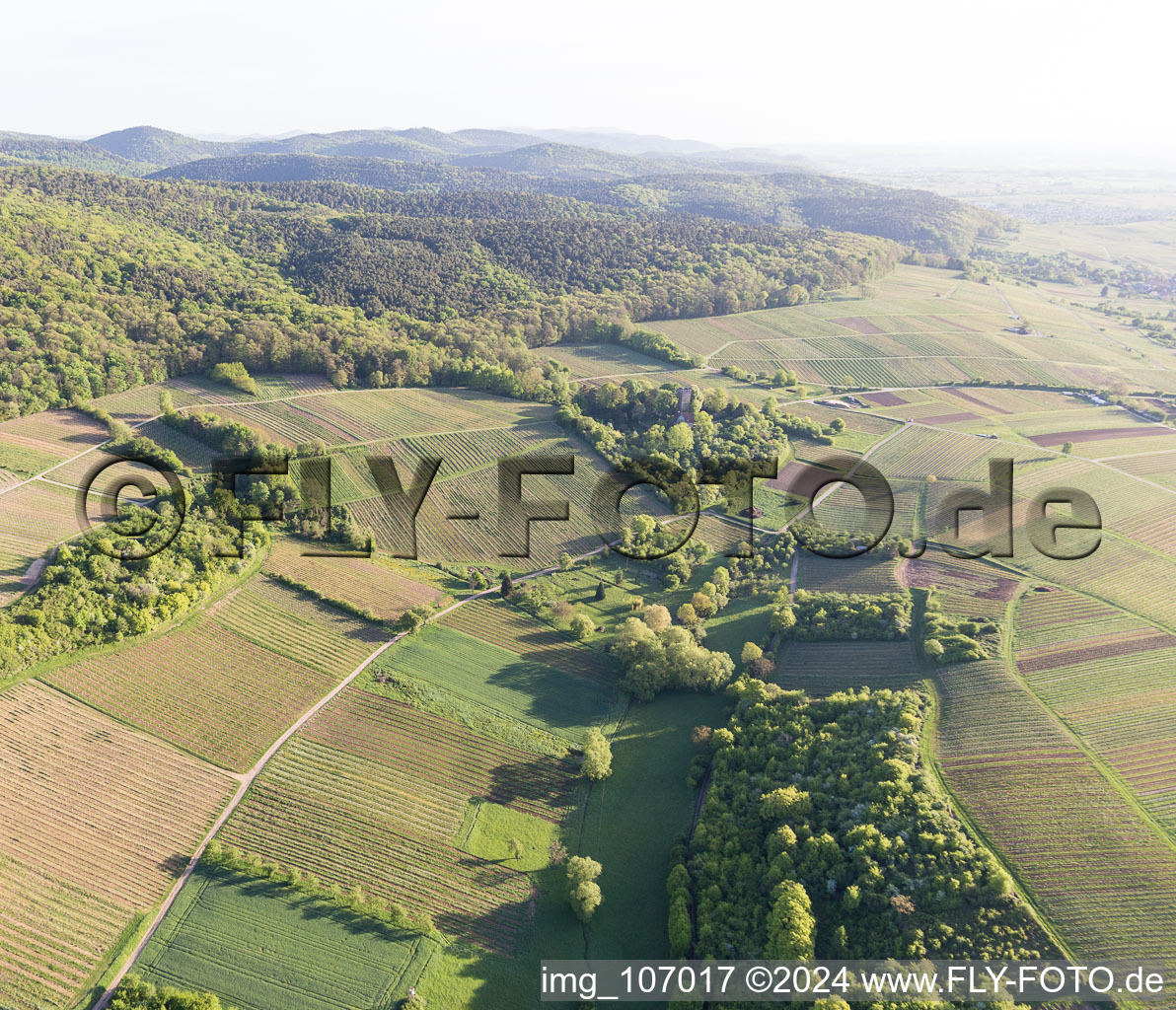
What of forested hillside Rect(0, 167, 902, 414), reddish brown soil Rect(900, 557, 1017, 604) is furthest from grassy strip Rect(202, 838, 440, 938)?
forested hillside Rect(0, 167, 902, 414)

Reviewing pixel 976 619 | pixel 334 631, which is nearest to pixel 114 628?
pixel 334 631

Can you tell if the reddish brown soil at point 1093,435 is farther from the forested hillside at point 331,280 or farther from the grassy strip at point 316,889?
the grassy strip at point 316,889

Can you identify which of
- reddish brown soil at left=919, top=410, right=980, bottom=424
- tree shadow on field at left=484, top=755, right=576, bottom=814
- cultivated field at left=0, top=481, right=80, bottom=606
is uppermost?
reddish brown soil at left=919, top=410, right=980, bottom=424

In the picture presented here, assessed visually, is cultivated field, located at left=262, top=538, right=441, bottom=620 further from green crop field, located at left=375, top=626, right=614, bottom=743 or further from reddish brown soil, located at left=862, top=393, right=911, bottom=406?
reddish brown soil, located at left=862, top=393, right=911, bottom=406

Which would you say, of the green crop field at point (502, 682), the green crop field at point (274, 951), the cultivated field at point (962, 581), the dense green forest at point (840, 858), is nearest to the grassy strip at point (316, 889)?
the green crop field at point (274, 951)

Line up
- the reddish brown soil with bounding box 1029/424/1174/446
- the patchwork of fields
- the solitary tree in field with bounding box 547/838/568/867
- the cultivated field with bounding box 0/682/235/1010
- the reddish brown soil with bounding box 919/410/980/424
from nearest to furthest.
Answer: the cultivated field with bounding box 0/682/235/1010 < the patchwork of fields < the solitary tree in field with bounding box 547/838/568/867 < the reddish brown soil with bounding box 1029/424/1174/446 < the reddish brown soil with bounding box 919/410/980/424

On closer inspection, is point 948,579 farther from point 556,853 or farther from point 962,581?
point 556,853
